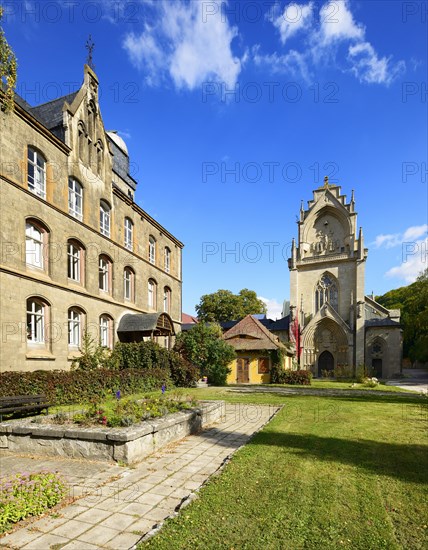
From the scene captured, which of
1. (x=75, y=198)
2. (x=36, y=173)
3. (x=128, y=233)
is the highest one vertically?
(x=36, y=173)

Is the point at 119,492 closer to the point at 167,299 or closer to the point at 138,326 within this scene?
the point at 138,326

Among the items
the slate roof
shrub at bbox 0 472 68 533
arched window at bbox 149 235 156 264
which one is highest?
arched window at bbox 149 235 156 264

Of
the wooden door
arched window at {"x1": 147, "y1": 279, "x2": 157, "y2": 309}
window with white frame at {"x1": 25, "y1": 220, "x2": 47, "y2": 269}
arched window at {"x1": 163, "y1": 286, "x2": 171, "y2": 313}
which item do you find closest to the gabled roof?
the wooden door

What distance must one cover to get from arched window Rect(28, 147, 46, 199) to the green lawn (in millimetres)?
14431

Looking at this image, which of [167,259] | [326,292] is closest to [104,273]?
[167,259]

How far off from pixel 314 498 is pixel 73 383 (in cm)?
1156

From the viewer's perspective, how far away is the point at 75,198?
65.6 ft

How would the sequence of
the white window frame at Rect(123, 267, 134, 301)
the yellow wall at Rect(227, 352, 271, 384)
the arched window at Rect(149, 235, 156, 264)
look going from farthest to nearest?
the yellow wall at Rect(227, 352, 271, 384) < the arched window at Rect(149, 235, 156, 264) < the white window frame at Rect(123, 267, 134, 301)

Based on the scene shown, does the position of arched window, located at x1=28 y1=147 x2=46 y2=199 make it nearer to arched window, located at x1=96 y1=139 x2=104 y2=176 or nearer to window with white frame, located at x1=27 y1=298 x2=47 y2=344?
arched window, located at x1=96 y1=139 x2=104 y2=176

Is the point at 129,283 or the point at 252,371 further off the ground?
the point at 129,283

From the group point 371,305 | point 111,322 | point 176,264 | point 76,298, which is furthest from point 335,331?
point 76,298

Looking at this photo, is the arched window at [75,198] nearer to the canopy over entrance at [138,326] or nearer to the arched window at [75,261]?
the arched window at [75,261]

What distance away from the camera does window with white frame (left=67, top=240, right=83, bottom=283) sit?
1927 cm

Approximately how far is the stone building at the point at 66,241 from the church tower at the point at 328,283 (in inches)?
871
